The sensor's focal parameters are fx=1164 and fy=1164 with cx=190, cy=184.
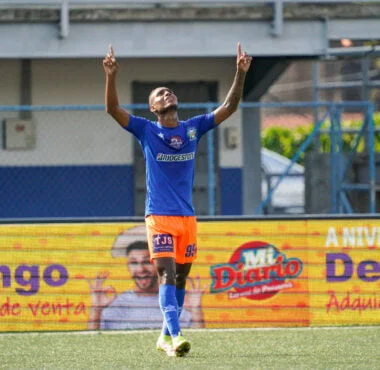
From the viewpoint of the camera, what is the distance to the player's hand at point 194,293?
1003 cm

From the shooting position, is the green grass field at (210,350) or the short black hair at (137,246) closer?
the green grass field at (210,350)

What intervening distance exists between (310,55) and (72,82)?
333 centimetres

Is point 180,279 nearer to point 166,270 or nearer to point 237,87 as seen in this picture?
point 166,270

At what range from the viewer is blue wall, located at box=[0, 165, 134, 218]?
50.5 ft

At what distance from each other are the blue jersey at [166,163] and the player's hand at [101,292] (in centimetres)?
214

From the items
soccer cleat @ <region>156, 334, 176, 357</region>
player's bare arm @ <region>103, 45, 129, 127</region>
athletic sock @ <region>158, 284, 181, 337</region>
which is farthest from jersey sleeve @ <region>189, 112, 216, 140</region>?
soccer cleat @ <region>156, 334, 176, 357</region>

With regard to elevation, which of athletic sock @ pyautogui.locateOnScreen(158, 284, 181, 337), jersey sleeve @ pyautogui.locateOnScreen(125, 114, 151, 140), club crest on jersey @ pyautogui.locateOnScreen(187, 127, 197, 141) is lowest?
athletic sock @ pyautogui.locateOnScreen(158, 284, 181, 337)

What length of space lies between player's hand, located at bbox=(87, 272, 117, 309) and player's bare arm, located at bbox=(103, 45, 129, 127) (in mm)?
2402

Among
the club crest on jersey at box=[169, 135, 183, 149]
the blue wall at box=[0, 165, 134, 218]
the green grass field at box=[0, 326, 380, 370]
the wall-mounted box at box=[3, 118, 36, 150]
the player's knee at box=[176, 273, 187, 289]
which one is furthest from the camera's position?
the wall-mounted box at box=[3, 118, 36, 150]

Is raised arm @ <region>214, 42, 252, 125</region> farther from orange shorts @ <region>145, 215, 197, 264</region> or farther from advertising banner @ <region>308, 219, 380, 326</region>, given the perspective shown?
advertising banner @ <region>308, 219, 380, 326</region>

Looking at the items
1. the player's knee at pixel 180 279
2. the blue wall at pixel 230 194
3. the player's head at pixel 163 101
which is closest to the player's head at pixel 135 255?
the player's knee at pixel 180 279

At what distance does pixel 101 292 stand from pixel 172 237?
87.4 inches

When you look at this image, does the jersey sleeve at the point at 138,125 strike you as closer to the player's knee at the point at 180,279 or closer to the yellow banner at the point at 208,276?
the player's knee at the point at 180,279

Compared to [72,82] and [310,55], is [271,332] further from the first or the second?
[72,82]
